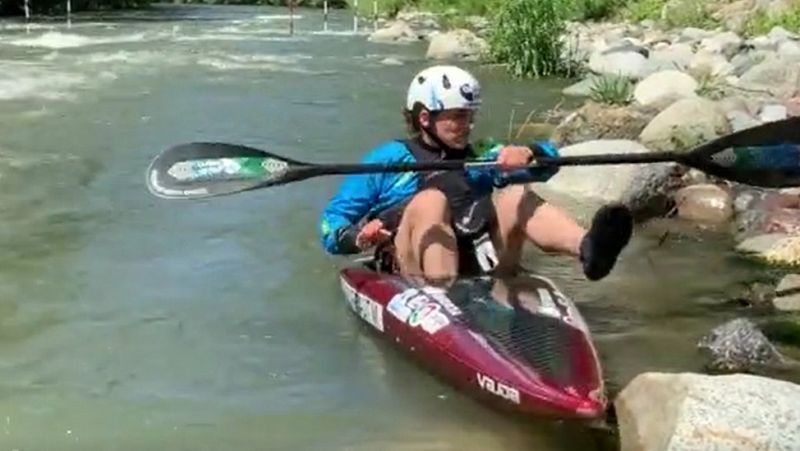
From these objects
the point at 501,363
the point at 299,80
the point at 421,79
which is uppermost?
the point at 421,79

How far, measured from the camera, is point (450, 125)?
5117mm

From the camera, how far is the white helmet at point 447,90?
5.01 m

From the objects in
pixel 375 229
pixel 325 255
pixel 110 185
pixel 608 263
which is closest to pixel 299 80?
pixel 110 185

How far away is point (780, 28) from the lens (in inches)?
582

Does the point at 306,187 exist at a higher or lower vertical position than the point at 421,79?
lower

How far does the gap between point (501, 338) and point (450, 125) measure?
1.08m

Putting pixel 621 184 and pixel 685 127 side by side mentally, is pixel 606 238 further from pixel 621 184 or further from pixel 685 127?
pixel 685 127

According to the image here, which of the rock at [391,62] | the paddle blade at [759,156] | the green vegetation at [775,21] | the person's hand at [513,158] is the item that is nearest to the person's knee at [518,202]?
the person's hand at [513,158]

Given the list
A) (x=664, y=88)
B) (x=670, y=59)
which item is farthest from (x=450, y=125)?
(x=670, y=59)

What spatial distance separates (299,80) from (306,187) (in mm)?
6178

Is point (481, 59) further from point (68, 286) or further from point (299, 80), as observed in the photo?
point (68, 286)

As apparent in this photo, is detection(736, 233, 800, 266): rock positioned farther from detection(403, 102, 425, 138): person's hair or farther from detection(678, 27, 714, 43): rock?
detection(678, 27, 714, 43): rock

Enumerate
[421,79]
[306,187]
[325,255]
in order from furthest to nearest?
1. [306,187]
2. [325,255]
3. [421,79]

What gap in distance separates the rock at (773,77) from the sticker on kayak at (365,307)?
5.85 m
